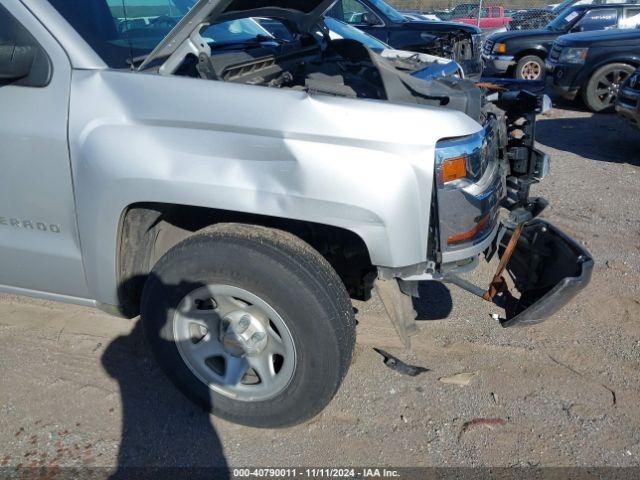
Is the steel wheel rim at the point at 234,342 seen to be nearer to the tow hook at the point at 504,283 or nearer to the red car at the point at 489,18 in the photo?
the tow hook at the point at 504,283

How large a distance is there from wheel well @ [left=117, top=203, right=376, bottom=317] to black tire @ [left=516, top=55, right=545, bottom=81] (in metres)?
10.1

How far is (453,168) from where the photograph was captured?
90.4 inches

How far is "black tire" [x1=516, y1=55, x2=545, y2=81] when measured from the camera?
11.4m

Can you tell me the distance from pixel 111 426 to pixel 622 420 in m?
2.56

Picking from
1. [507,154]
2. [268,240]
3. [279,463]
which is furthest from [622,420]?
[268,240]

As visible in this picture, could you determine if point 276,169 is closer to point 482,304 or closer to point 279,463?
point 279,463

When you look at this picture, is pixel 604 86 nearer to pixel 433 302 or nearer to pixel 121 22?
pixel 433 302

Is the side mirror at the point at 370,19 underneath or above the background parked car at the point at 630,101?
above

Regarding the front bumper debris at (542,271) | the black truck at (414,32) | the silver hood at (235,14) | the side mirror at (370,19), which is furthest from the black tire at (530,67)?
the front bumper debris at (542,271)

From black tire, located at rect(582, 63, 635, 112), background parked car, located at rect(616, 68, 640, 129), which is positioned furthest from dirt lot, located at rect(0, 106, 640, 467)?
black tire, located at rect(582, 63, 635, 112)

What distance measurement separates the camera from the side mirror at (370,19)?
9.55 m

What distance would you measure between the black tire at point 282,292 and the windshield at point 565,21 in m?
11.2

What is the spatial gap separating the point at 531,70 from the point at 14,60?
11.1 metres

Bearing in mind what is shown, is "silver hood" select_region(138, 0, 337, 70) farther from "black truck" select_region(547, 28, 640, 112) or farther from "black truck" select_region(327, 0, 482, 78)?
"black truck" select_region(547, 28, 640, 112)
